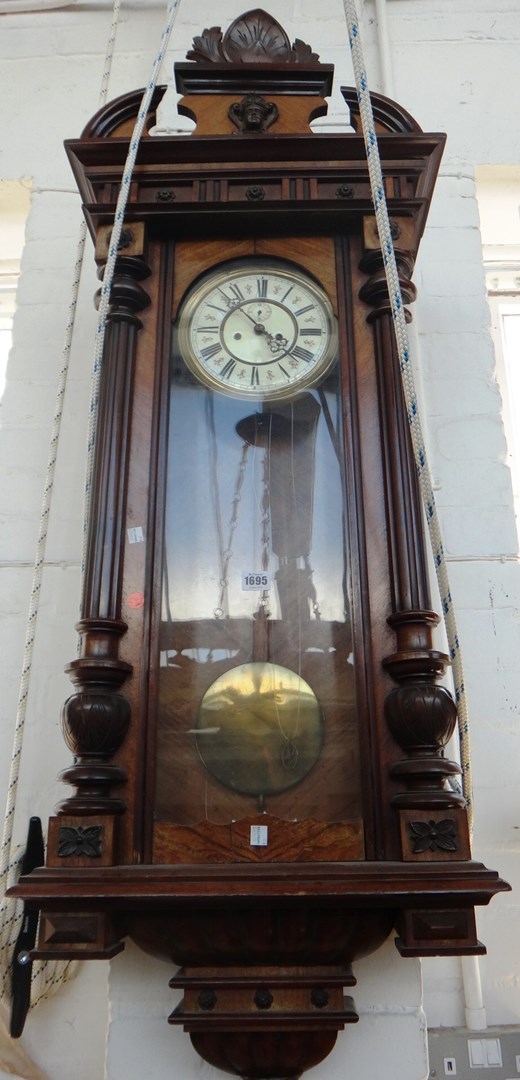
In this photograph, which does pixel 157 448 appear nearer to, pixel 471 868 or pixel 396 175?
pixel 396 175

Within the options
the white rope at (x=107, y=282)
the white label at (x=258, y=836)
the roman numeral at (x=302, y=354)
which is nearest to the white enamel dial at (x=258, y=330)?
the roman numeral at (x=302, y=354)

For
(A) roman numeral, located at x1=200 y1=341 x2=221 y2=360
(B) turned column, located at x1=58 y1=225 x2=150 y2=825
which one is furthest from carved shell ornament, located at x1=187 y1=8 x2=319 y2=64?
(A) roman numeral, located at x1=200 y1=341 x2=221 y2=360


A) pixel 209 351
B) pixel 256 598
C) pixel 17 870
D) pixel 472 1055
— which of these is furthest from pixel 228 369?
pixel 472 1055

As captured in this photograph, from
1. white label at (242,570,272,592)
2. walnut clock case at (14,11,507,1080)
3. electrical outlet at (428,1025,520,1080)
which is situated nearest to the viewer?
walnut clock case at (14,11,507,1080)

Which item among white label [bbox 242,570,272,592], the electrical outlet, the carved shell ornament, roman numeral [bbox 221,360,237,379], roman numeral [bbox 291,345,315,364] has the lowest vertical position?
the electrical outlet

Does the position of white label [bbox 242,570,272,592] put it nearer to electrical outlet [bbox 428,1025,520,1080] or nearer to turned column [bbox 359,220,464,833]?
turned column [bbox 359,220,464,833]

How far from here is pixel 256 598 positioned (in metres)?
0.98

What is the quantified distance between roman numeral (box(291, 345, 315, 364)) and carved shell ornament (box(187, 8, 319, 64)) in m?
0.40

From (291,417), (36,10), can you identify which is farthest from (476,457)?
(36,10)

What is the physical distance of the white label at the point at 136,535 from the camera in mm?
993

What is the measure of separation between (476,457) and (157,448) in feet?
1.84

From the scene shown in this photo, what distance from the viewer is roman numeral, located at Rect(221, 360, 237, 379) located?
106 centimetres

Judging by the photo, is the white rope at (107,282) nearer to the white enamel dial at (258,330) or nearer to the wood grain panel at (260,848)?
the white enamel dial at (258,330)

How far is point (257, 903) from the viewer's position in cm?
85
